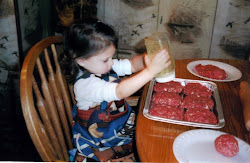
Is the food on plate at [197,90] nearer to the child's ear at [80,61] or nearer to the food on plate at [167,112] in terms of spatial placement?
the food on plate at [167,112]

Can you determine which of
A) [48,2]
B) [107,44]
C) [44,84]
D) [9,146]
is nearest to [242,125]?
[107,44]

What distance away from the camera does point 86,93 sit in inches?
52.6

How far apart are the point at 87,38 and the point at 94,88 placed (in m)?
0.27

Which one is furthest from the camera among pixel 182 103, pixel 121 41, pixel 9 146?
pixel 121 41

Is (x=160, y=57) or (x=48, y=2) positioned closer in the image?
(x=160, y=57)

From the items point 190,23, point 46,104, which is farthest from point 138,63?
point 190,23

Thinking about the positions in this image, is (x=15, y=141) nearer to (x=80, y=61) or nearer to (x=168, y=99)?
(x=80, y=61)

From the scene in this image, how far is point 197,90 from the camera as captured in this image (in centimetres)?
134

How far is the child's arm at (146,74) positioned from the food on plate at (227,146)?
16.3 inches

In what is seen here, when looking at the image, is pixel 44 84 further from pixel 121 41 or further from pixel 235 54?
pixel 235 54

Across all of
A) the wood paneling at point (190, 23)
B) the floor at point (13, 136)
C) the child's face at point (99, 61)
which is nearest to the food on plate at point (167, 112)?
the child's face at point (99, 61)

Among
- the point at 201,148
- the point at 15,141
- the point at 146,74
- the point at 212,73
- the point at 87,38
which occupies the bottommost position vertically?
the point at 15,141

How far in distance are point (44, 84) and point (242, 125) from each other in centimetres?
101

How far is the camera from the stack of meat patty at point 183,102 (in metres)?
1.14
